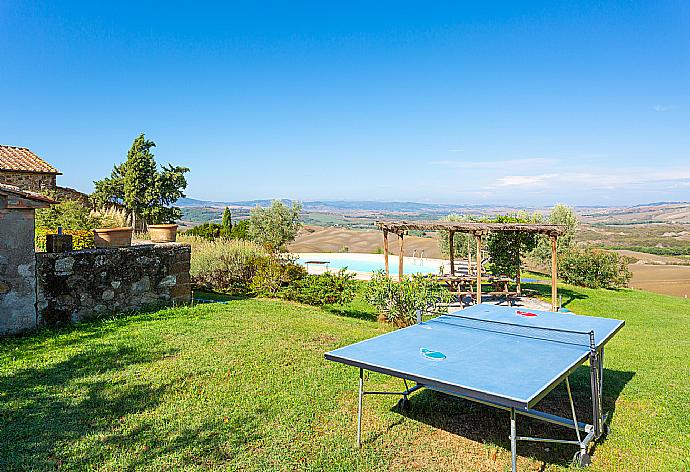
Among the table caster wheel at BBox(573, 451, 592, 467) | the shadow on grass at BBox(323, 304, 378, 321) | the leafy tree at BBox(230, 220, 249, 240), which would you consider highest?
the leafy tree at BBox(230, 220, 249, 240)

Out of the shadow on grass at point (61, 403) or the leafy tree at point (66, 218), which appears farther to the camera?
the leafy tree at point (66, 218)

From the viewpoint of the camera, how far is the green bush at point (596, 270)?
59.2 ft

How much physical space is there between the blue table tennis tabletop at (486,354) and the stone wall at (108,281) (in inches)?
215

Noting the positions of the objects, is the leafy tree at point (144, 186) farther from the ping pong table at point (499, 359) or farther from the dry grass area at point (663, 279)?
the dry grass area at point (663, 279)

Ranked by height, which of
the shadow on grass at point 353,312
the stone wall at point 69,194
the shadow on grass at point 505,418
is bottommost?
the shadow on grass at point 353,312

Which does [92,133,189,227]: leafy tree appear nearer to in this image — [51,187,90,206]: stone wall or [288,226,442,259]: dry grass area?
[51,187,90,206]: stone wall

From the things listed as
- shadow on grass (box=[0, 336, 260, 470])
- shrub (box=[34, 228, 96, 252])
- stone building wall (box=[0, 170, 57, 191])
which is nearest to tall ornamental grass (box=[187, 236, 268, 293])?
shrub (box=[34, 228, 96, 252])

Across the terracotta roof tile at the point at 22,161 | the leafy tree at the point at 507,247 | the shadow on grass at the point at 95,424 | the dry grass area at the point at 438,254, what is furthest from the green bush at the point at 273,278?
the dry grass area at the point at 438,254

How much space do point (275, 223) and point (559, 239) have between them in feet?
43.1

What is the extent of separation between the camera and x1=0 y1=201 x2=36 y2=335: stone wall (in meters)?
6.80

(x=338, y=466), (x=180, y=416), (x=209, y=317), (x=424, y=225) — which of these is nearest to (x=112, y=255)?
(x=209, y=317)

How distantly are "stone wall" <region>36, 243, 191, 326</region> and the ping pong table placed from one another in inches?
215

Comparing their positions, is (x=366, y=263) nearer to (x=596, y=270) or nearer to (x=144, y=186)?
(x=596, y=270)

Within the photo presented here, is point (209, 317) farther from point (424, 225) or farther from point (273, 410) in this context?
point (424, 225)
